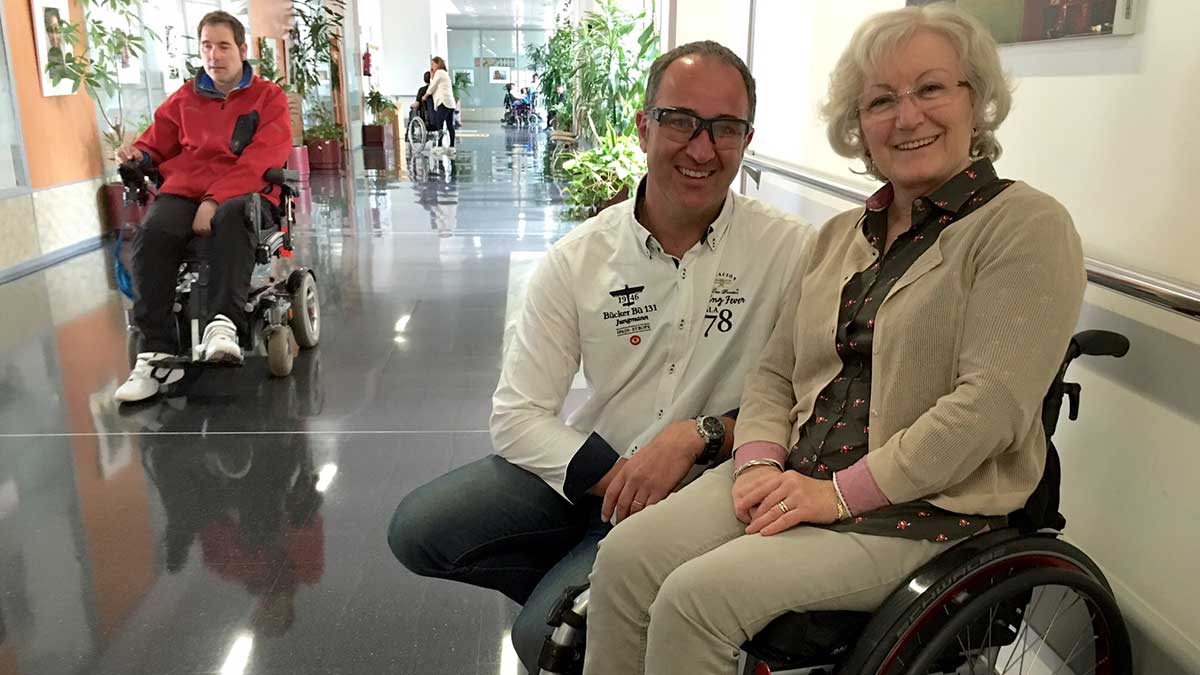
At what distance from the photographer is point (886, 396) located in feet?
4.03

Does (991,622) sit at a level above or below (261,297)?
above

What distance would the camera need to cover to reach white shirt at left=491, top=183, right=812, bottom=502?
5.11ft

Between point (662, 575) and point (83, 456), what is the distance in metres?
2.51

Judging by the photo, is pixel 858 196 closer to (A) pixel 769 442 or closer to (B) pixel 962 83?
(B) pixel 962 83

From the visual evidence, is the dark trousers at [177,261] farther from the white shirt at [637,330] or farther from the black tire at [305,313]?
the white shirt at [637,330]

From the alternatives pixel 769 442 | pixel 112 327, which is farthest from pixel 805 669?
pixel 112 327

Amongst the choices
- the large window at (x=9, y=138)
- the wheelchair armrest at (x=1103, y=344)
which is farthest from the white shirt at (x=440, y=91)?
the wheelchair armrest at (x=1103, y=344)

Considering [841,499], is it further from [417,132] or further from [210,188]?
[417,132]

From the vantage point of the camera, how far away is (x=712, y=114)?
1498mm

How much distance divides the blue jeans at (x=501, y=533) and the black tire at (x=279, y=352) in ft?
7.56

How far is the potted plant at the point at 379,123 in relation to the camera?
15156 mm

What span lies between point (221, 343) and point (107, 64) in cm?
465

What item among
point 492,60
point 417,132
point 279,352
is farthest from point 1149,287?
point 492,60

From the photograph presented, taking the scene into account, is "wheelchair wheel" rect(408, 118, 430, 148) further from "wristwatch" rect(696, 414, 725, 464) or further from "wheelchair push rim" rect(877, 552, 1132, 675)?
"wheelchair push rim" rect(877, 552, 1132, 675)
